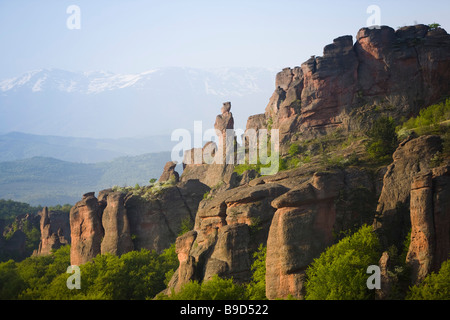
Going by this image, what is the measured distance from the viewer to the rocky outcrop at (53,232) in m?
110

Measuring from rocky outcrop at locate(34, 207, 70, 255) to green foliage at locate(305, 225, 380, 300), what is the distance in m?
71.4

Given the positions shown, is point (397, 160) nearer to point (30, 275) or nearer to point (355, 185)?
point (355, 185)

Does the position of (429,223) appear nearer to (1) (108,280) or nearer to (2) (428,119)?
(1) (108,280)

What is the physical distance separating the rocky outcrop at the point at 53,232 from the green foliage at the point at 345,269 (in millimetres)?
71410

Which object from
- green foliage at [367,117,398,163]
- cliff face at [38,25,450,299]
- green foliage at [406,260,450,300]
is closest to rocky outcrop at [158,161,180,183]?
cliff face at [38,25,450,299]

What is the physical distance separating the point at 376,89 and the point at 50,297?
57.4 m

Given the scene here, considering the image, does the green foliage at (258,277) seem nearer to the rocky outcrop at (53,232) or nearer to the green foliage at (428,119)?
the green foliage at (428,119)

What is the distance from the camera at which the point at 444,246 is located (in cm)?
4441

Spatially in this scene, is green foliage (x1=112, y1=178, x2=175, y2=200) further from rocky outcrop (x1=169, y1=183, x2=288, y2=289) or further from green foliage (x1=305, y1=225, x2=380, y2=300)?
green foliage (x1=305, y1=225, x2=380, y2=300)

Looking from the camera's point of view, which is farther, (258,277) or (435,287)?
(258,277)

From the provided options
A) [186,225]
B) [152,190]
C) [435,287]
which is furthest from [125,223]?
[435,287]

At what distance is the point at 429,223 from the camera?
44969 mm

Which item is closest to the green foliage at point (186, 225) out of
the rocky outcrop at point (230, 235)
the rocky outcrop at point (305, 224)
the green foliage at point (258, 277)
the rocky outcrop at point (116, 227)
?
the rocky outcrop at point (116, 227)

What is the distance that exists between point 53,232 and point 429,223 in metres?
86.4
